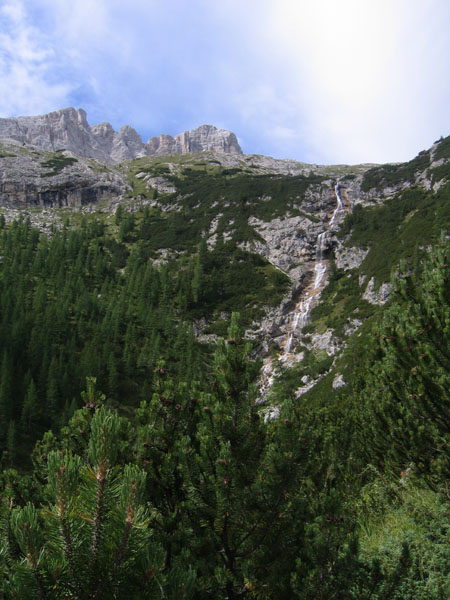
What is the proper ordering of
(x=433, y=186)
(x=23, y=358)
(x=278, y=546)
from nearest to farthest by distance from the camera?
(x=278, y=546) → (x=23, y=358) → (x=433, y=186)

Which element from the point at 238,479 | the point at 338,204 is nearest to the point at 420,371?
the point at 238,479

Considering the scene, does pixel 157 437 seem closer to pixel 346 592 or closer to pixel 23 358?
pixel 346 592

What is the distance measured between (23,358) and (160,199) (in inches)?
2886

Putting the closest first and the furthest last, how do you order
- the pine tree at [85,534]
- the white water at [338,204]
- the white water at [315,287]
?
the pine tree at [85,534]
the white water at [315,287]
the white water at [338,204]

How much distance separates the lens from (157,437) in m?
4.24

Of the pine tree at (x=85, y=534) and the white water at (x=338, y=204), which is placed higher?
the white water at (x=338, y=204)

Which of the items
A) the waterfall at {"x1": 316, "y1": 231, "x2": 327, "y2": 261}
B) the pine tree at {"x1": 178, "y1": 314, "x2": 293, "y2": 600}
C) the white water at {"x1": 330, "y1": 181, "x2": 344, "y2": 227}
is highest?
the white water at {"x1": 330, "y1": 181, "x2": 344, "y2": 227}

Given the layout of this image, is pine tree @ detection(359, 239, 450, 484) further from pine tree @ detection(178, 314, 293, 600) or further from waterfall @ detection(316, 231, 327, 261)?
waterfall @ detection(316, 231, 327, 261)

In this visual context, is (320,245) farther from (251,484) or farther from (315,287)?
(251,484)

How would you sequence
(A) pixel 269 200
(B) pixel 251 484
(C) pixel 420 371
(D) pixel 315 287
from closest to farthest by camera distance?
(B) pixel 251 484 → (C) pixel 420 371 → (D) pixel 315 287 → (A) pixel 269 200

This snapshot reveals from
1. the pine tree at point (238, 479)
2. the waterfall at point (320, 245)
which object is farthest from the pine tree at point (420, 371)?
the waterfall at point (320, 245)

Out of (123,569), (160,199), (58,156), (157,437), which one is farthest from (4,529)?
(58,156)

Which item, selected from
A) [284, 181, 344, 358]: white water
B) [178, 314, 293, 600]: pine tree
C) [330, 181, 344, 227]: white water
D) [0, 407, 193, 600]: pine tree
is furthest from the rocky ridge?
[0, 407, 193, 600]: pine tree

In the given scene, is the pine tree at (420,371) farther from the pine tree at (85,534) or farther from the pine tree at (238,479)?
the pine tree at (85,534)
